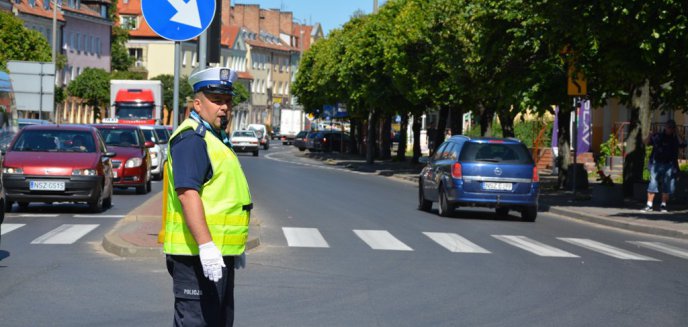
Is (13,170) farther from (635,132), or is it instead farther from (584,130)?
(584,130)

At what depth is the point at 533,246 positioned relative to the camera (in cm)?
1850

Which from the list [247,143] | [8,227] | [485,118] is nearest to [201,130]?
[8,227]

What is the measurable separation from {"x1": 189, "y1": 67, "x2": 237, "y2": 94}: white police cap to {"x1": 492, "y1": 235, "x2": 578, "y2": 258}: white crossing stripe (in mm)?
10961

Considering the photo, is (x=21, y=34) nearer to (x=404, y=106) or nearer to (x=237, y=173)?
(x=404, y=106)

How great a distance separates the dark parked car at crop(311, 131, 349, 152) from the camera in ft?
311

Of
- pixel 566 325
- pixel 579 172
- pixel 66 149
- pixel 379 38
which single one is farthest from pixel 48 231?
pixel 379 38

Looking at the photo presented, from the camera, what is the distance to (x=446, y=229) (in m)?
21.5

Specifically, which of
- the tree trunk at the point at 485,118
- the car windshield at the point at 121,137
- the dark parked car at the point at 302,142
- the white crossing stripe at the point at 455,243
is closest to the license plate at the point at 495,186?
the white crossing stripe at the point at 455,243

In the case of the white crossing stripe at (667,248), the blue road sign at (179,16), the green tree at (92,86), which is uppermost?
the green tree at (92,86)

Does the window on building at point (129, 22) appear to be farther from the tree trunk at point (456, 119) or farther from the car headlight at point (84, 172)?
the car headlight at point (84, 172)

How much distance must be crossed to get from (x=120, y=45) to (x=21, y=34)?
53.5m

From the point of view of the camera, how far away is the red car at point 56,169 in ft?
74.7

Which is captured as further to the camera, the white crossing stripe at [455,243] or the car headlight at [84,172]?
the car headlight at [84,172]

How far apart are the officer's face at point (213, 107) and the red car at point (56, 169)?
54.6ft
